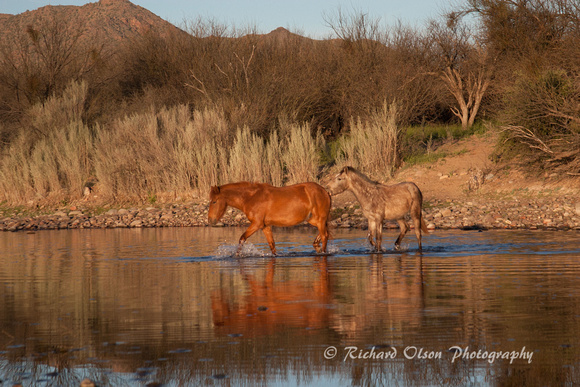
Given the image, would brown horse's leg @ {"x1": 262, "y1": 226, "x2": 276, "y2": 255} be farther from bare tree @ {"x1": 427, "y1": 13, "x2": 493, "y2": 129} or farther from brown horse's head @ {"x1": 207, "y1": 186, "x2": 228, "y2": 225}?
bare tree @ {"x1": 427, "y1": 13, "x2": 493, "y2": 129}

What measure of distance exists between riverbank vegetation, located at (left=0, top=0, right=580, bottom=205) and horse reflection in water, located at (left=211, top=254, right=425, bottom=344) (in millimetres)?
12702

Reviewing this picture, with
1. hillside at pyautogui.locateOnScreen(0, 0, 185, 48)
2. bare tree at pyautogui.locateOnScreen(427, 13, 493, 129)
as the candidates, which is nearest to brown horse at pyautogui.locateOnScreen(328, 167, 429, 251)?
bare tree at pyautogui.locateOnScreen(427, 13, 493, 129)

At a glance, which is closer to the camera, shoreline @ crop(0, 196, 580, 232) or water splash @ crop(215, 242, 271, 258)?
water splash @ crop(215, 242, 271, 258)

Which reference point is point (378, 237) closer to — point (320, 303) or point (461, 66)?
point (320, 303)

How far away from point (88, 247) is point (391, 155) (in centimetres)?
1228

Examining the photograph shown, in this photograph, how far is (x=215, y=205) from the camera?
1221 centimetres

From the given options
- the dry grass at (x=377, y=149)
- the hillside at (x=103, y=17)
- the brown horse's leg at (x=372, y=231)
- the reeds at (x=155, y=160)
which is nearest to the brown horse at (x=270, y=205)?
the brown horse's leg at (x=372, y=231)

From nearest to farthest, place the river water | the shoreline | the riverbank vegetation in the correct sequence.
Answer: the river water
the shoreline
the riverbank vegetation

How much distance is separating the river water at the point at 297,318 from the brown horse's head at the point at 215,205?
69 centimetres

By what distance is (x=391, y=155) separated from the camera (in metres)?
23.7

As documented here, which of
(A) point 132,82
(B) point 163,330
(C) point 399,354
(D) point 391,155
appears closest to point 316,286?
(B) point 163,330

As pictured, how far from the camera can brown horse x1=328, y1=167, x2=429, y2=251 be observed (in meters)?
12.7

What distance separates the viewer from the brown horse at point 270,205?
12172mm

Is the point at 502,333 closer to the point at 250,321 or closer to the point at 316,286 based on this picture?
the point at 250,321
